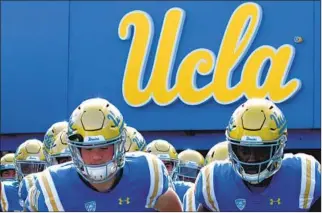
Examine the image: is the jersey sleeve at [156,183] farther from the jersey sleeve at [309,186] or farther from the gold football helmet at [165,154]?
the gold football helmet at [165,154]

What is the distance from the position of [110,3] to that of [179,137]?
2008 mm

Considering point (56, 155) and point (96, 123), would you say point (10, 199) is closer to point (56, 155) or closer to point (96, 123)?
point (56, 155)

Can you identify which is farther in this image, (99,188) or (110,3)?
(110,3)

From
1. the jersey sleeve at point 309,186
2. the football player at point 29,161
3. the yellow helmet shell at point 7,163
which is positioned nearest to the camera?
the jersey sleeve at point 309,186

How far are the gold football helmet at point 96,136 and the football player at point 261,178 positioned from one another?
0.45m

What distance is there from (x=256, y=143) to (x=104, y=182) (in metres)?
0.77

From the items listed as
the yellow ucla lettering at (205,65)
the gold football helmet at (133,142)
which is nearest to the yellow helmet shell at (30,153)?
the gold football helmet at (133,142)

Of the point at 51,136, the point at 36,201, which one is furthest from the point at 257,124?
the point at 51,136

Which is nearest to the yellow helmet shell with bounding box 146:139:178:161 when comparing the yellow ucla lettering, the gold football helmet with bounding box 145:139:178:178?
the gold football helmet with bounding box 145:139:178:178

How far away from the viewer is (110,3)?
1074cm

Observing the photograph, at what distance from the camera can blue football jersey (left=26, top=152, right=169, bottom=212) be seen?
155 inches

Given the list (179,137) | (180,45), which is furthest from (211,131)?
(180,45)

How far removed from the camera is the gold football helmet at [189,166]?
7338 millimetres

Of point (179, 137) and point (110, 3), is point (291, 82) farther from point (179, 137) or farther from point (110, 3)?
point (110, 3)
